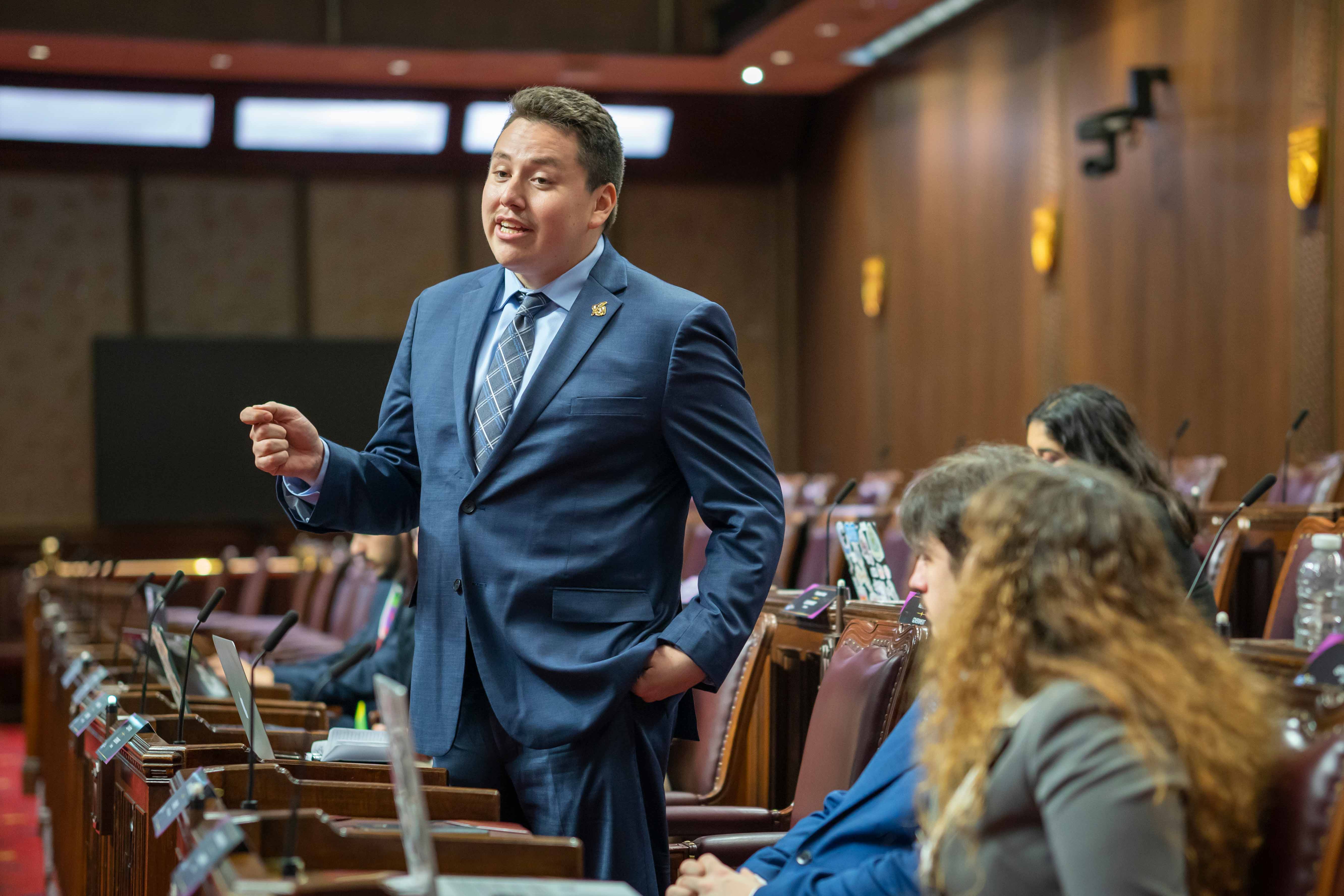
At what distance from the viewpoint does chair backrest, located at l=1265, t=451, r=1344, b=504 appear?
14.8ft

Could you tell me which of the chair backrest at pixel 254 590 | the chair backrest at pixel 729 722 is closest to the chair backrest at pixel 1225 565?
the chair backrest at pixel 729 722

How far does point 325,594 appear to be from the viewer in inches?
275

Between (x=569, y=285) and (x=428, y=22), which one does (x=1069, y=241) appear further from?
(x=569, y=285)

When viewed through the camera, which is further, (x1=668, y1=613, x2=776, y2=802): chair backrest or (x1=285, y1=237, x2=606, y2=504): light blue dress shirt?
(x1=668, y1=613, x2=776, y2=802): chair backrest

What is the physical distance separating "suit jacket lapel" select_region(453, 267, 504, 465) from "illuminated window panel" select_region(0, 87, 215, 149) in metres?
A: 9.19

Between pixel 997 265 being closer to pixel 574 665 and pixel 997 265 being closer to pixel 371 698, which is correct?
pixel 371 698

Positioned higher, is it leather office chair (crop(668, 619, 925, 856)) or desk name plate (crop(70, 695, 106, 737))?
leather office chair (crop(668, 619, 925, 856))

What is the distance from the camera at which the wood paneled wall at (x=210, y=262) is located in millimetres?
10406

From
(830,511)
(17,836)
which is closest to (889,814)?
(830,511)

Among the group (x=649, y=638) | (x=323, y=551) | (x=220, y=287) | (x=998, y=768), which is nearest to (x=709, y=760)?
(x=649, y=638)

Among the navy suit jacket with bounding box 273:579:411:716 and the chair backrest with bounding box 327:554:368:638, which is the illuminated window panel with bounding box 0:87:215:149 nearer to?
the chair backrest with bounding box 327:554:368:638

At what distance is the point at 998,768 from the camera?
3.70 ft

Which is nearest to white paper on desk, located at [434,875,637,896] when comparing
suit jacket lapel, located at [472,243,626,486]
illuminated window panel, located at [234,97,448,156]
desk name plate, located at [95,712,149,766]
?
suit jacket lapel, located at [472,243,626,486]

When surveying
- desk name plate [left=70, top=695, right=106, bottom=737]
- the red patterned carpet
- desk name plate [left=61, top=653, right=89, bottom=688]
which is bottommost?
the red patterned carpet
